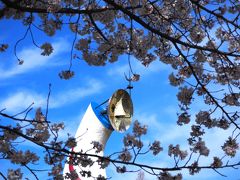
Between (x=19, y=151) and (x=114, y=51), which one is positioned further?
(x=114, y=51)

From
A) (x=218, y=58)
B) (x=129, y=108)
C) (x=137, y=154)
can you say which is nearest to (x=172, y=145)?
(x=137, y=154)

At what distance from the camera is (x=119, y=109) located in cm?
1706

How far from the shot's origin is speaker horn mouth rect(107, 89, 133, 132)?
1694cm

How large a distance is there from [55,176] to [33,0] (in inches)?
104

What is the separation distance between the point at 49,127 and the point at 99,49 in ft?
6.88

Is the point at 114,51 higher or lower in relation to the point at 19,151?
higher

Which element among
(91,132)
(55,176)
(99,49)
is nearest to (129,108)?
(91,132)

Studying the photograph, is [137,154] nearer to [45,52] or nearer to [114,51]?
[114,51]

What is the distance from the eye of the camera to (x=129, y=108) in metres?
17.2

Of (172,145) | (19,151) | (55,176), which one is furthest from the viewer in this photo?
(172,145)

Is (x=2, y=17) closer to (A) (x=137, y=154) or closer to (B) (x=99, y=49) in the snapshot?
(B) (x=99, y=49)

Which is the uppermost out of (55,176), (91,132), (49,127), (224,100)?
(91,132)

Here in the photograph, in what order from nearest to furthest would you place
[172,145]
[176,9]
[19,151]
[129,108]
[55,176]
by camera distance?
1. [19,151]
2. [55,176]
3. [172,145]
4. [176,9]
5. [129,108]

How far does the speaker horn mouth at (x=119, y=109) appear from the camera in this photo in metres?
16.9
